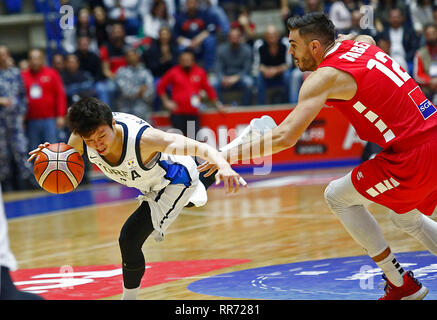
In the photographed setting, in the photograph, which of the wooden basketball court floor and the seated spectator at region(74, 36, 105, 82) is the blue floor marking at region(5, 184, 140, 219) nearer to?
the wooden basketball court floor

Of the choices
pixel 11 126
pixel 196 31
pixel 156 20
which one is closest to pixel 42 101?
pixel 11 126

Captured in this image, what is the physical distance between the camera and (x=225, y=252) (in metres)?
7.57

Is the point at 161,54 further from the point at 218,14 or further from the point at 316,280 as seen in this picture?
the point at 316,280

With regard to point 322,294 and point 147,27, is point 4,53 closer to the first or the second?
point 147,27

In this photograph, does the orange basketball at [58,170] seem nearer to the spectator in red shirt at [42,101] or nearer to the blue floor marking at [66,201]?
the blue floor marking at [66,201]

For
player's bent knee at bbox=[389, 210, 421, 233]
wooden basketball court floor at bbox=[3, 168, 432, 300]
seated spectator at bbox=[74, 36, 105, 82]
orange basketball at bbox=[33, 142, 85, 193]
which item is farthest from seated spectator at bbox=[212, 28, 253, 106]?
player's bent knee at bbox=[389, 210, 421, 233]

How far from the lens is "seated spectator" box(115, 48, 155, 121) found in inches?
591

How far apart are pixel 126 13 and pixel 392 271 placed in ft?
42.4

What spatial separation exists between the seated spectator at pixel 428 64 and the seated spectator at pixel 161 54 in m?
4.93

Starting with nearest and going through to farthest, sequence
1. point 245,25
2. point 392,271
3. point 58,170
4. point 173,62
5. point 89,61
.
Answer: point 392,271 → point 58,170 → point 89,61 → point 173,62 → point 245,25

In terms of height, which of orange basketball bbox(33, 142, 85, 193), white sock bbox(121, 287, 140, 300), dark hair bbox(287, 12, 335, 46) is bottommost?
white sock bbox(121, 287, 140, 300)

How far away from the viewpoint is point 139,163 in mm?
5188

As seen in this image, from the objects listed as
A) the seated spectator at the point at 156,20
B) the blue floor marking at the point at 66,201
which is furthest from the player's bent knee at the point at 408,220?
the seated spectator at the point at 156,20

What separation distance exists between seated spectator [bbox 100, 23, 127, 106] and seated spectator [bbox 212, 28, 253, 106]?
2.13 meters
